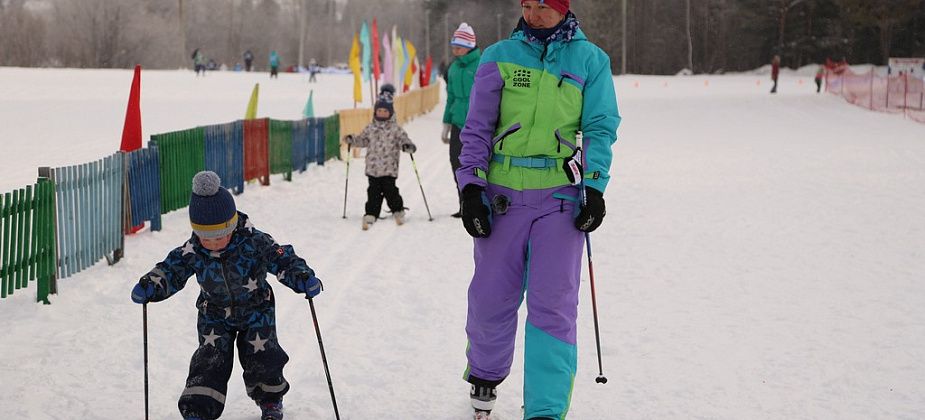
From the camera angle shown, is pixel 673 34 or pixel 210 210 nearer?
pixel 210 210

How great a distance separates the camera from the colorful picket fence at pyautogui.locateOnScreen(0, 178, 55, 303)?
6383 mm

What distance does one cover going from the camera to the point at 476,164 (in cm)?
408

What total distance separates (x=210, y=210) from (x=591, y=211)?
5.06 ft

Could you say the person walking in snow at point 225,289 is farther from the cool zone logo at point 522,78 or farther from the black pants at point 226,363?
the cool zone logo at point 522,78

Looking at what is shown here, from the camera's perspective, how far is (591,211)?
13.0 ft

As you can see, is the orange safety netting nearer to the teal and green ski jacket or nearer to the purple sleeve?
the teal and green ski jacket

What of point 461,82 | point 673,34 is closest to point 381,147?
point 461,82

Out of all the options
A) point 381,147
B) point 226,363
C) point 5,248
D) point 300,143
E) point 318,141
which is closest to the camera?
point 226,363

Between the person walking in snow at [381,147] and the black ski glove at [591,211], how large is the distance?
6274 mm

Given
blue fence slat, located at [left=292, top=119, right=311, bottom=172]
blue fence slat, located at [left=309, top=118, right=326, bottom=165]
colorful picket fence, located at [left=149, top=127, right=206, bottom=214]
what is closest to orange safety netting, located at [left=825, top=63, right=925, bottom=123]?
blue fence slat, located at [left=309, top=118, right=326, bottom=165]

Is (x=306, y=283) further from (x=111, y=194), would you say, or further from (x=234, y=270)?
(x=111, y=194)

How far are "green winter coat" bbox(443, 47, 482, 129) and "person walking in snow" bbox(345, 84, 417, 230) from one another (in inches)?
23.6

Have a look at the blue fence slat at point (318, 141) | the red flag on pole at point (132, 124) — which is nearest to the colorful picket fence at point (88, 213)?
the red flag on pole at point (132, 124)

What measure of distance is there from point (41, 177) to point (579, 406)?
431 centimetres
